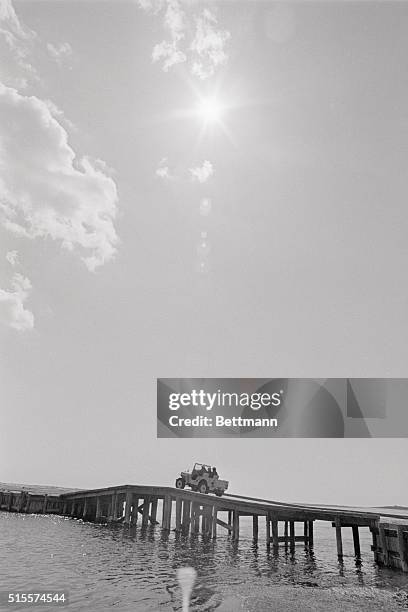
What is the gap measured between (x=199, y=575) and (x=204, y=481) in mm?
18662

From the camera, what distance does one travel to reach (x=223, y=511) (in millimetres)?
48594

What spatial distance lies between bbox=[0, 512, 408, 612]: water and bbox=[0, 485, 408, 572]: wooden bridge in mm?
1106

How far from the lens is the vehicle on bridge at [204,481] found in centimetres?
4116

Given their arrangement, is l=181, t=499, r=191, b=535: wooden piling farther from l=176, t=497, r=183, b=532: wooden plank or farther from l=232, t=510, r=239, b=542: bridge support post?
l=232, t=510, r=239, b=542: bridge support post

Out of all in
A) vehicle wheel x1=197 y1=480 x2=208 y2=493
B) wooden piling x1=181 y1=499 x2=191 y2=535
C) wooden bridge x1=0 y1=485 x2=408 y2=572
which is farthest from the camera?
vehicle wheel x1=197 y1=480 x2=208 y2=493

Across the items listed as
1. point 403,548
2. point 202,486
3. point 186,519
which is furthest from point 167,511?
point 403,548

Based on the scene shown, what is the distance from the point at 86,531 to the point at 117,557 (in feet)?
59.3

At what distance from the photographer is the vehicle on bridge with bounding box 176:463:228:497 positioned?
135 feet

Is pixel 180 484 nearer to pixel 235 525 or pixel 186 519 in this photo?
pixel 186 519

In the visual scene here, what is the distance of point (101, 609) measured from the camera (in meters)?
16.6

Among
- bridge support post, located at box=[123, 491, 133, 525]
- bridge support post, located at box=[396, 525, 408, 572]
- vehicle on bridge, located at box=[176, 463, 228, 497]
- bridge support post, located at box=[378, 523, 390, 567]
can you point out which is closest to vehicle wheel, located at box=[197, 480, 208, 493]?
vehicle on bridge, located at box=[176, 463, 228, 497]

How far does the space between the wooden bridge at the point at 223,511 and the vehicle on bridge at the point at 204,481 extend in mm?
1162

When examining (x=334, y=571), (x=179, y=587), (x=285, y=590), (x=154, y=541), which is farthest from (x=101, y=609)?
(x=154, y=541)

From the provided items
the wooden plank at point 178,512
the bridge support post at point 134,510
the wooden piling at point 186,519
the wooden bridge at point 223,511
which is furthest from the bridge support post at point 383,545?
the bridge support post at point 134,510
